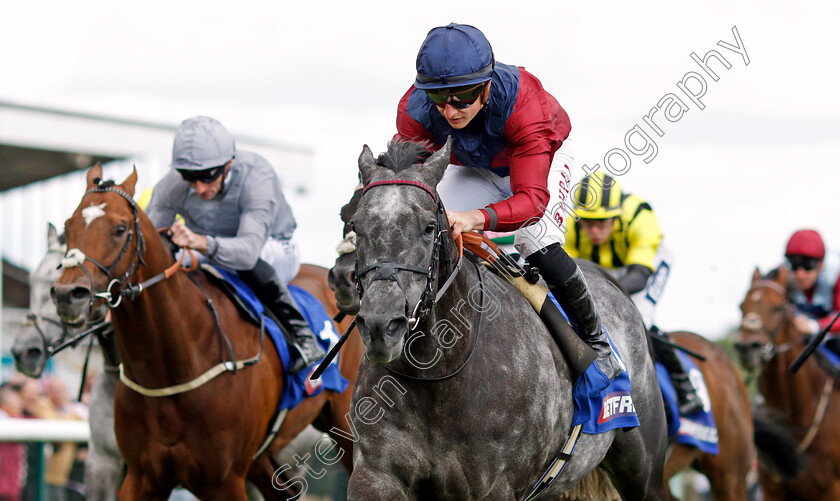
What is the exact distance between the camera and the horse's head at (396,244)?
128 inches

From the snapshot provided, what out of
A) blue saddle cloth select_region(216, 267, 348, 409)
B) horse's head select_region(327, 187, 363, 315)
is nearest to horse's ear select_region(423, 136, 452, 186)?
horse's head select_region(327, 187, 363, 315)

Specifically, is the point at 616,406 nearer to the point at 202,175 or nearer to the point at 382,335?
the point at 382,335

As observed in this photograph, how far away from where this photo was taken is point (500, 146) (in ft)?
14.7

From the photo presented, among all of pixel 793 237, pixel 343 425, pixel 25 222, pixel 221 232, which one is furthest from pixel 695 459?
pixel 25 222

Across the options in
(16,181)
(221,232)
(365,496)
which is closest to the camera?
(365,496)

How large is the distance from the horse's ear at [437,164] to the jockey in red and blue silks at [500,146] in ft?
0.52

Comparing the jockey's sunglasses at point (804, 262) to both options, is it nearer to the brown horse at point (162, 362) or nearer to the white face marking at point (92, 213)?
the brown horse at point (162, 362)

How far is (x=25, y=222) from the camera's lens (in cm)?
2069

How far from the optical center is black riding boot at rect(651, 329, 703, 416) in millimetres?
7754

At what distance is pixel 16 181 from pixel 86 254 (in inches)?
665

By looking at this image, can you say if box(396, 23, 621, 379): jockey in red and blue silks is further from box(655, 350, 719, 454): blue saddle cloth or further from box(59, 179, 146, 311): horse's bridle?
box(655, 350, 719, 454): blue saddle cloth

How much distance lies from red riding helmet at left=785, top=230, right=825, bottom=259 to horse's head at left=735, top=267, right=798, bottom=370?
370 millimetres

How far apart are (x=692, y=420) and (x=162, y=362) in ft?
14.3

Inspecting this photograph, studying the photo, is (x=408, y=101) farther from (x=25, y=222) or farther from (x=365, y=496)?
(x=25, y=222)
